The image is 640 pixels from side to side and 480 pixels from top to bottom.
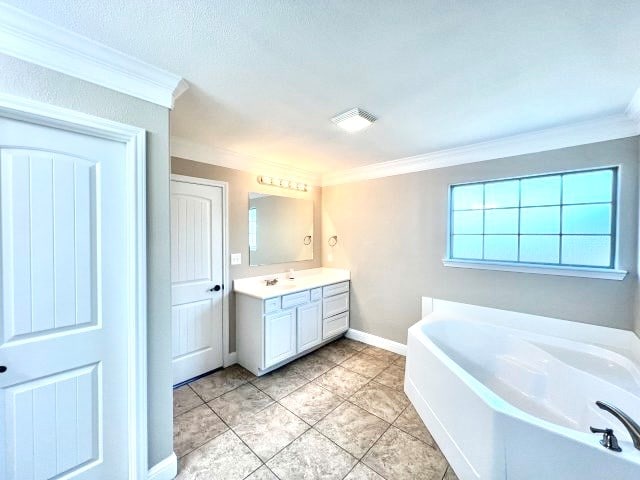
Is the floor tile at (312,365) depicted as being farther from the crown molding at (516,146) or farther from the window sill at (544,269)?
the crown molding at (516,146)

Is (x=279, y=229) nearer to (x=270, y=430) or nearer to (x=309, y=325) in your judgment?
(x=309, y=325)

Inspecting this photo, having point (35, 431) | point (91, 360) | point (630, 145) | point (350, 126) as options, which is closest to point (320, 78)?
point (350, 126)

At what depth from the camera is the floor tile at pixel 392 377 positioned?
2.56m

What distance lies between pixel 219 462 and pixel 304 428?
0.61 metres

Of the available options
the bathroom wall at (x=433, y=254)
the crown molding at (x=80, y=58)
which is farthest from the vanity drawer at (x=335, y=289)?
the crown molding at (x=80, y=58)

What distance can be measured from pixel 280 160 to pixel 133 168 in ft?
6.46

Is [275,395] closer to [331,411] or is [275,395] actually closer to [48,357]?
[331,411]

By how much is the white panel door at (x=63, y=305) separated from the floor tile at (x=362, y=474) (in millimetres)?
1293

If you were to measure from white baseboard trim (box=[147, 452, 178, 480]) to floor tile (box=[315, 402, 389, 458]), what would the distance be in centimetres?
96

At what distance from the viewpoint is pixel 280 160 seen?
126 inches

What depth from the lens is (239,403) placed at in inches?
89.8

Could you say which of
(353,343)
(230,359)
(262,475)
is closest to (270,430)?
(262,475)

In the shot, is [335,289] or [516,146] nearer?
[516,146]

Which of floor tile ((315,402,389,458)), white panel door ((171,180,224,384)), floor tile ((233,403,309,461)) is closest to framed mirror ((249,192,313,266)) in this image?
white panel door ((171,180,224,384))
